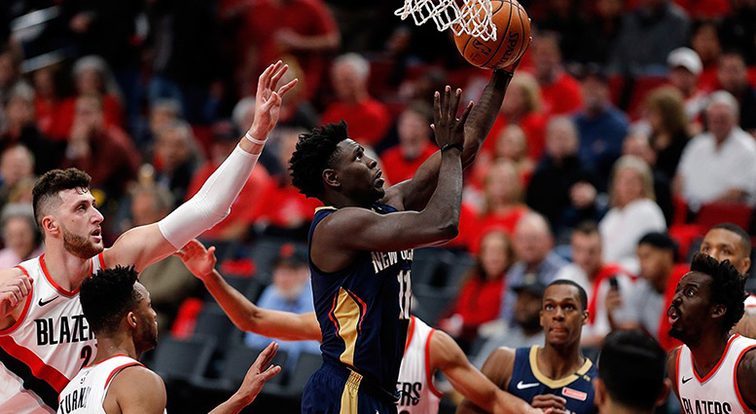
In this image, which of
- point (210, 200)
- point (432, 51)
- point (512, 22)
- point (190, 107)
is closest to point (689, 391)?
point (512, 22)

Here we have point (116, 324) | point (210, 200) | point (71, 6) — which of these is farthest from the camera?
point (71, 6)

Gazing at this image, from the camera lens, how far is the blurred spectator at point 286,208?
11.1m

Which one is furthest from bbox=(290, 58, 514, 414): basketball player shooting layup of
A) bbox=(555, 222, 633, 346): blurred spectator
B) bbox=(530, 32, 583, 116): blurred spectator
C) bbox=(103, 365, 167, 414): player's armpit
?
bbox=(530, 32, 583, 116): blurred spectator

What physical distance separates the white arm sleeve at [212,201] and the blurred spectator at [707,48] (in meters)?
7.79

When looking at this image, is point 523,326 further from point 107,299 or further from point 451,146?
point 107,299

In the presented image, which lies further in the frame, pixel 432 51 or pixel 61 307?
pixel 432 51

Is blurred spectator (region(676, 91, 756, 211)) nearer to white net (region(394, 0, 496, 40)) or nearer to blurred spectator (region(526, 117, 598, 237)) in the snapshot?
blurred spectator (region(526, 117, 598, 237))

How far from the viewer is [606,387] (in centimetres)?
457

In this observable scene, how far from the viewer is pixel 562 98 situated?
12250 millimetres

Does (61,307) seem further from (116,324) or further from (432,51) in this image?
(432,51)

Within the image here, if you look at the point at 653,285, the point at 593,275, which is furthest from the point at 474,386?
the point at 593,275

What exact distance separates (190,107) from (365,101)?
3136mm

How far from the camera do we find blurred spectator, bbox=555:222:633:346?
8.64m

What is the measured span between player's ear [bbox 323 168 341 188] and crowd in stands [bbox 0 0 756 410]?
134 inches
